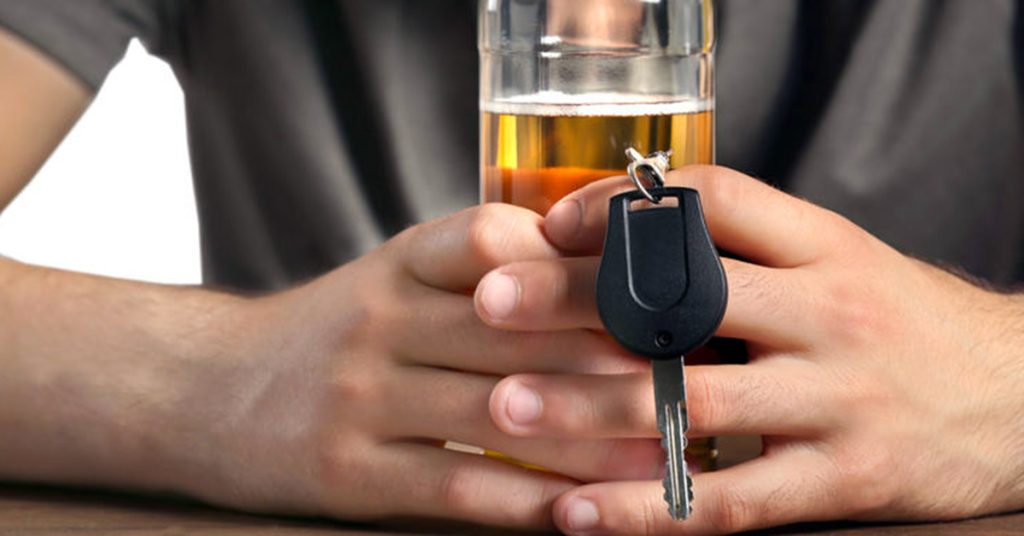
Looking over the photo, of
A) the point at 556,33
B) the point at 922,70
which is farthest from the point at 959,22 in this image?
the point at 556,33

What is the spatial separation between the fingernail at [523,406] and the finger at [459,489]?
5cm

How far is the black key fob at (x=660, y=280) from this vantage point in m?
0.71

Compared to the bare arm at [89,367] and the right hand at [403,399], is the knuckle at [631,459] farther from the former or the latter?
the bare arm at [89,367]

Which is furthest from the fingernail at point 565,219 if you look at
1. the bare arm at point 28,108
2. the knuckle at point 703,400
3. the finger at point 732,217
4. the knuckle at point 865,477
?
the bare arm at point 28,108

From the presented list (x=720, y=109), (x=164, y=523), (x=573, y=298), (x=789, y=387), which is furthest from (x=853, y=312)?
(x=720, y=109)

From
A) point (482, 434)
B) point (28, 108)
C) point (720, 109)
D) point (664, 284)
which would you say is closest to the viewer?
point (664, 284)

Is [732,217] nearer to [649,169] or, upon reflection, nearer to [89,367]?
[649,169]

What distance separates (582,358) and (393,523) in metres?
0.16

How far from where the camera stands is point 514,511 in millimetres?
806

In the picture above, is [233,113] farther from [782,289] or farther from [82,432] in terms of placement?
[782,289]

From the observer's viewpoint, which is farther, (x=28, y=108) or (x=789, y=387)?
(x=28, y=108)

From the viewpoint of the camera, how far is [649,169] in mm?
758

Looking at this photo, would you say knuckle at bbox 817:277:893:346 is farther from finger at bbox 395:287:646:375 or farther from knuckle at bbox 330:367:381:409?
knuckle at bbox 330:367:381:409

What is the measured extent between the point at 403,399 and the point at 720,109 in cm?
78
